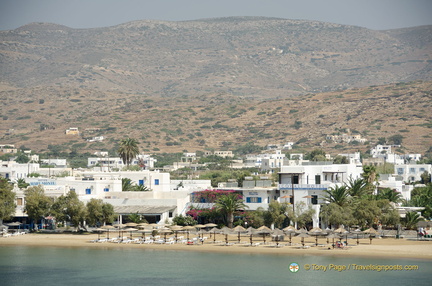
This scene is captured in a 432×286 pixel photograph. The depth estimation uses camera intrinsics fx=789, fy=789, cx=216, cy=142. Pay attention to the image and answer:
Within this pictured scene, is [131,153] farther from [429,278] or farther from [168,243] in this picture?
[429,278]

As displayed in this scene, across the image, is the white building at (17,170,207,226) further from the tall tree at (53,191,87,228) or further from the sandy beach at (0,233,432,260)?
the sandy beach at (0,233,432,260)

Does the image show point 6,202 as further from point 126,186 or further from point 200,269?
point 200,269

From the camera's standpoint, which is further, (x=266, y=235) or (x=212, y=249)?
(x=266, y=235)

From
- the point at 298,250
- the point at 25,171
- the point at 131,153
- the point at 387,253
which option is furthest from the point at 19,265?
the point at 25,171

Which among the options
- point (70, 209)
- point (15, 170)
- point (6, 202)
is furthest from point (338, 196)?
point (15, 170)

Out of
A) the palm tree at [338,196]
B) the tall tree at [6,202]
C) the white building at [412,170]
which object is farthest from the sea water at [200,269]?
the white building at [412,170]

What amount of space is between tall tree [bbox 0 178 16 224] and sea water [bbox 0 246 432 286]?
1151 cm

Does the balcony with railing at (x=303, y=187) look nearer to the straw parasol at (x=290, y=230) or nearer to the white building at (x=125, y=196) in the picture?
the straw parasol at (x=290, y=230)

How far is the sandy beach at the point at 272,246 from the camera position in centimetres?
6191

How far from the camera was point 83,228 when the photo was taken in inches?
3046

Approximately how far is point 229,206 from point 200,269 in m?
16.7

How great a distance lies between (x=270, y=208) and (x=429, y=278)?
22.9m

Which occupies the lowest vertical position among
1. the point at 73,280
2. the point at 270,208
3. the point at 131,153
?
the point at 73,280

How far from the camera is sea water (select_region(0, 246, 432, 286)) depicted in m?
53.7
